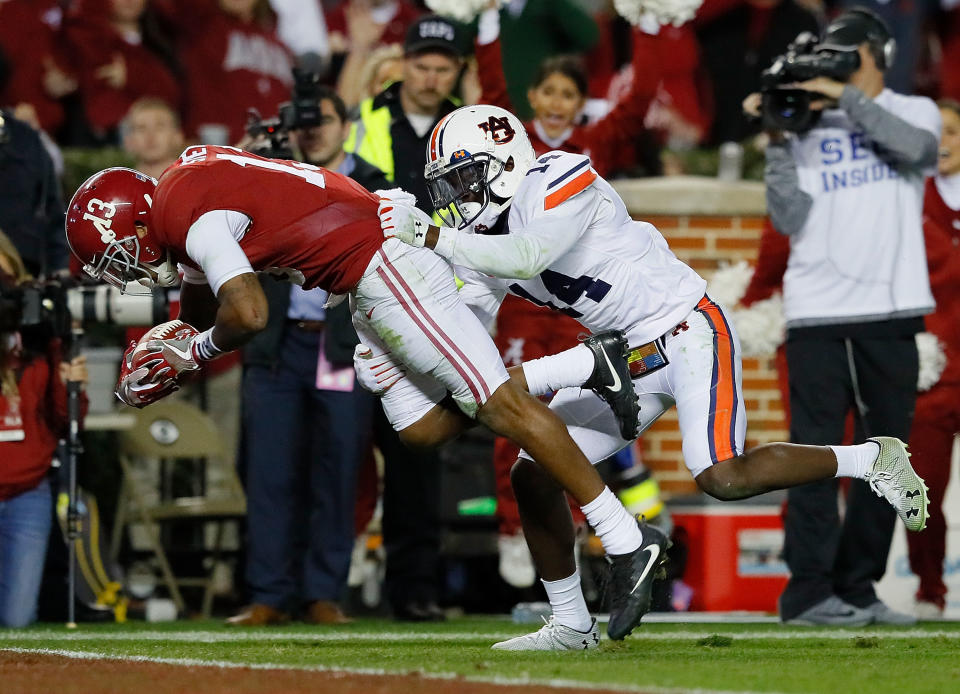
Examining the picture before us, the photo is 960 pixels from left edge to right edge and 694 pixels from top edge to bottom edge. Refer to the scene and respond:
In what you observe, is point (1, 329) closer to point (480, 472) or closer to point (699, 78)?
point (480, 472)

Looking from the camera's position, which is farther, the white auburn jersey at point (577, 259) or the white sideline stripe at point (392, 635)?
the white sideline stripe at point (392, 635)

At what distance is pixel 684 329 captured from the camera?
5.75 metres

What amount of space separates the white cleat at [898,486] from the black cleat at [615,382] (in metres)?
0.88

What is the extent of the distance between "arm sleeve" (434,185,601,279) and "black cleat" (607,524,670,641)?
0.94 meters

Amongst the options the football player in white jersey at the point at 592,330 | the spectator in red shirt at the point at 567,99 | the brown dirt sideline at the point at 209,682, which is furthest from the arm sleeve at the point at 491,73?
Result: the brown dirt sideline at the point at 209,682

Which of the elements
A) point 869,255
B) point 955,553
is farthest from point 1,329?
point 955,553

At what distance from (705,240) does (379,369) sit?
12.3ft

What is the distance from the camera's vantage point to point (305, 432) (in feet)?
25.1

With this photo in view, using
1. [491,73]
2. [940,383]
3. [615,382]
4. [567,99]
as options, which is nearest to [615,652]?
[615,382]

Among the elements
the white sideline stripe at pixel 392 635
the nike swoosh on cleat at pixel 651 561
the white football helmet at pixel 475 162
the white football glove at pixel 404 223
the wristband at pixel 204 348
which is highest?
the white football helmet at pixel 475 162

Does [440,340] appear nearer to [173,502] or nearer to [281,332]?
[281,332]

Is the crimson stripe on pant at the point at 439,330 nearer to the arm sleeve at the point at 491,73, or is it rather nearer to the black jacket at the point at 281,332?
the black jacket at the point at 281,332

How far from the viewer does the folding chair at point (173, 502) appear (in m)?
8.38

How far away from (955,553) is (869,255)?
1.87 metres
